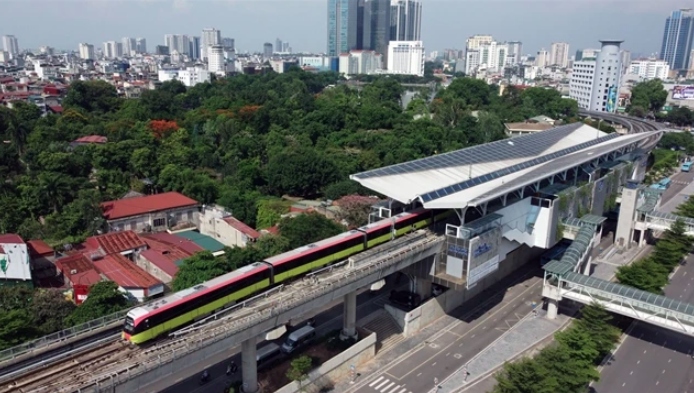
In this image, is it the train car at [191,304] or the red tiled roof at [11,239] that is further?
the red tiled roof at [11,239]

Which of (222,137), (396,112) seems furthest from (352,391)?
(396,112)

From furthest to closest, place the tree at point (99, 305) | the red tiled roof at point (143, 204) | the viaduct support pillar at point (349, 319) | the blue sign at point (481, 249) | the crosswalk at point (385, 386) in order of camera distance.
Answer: the red tiled roof at point (143, 204) < the blue sign at point (481, 249) < the viaduct support pillar at point (349, 319) < the tree at point (99, 305) < the crosswalk at point (385, 386)

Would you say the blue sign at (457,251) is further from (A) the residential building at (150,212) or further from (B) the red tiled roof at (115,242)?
(A) the residential building at (150,212)

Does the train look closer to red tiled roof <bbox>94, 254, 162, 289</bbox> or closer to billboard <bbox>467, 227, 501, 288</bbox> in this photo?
billboard <bbox>467, 227, 501, 288</bbox>

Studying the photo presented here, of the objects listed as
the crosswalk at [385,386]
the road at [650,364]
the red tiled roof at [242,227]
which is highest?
the red tiled roof at [242,227]

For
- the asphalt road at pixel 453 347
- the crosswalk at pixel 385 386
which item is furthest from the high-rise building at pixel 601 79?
the crosswalk at pixel 385 386

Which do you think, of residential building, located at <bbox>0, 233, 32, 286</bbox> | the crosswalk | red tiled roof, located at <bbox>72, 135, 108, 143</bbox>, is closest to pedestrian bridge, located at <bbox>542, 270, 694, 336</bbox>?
the crosswalk
